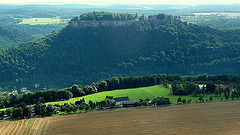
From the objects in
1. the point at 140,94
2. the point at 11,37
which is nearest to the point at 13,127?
the point at 140,94

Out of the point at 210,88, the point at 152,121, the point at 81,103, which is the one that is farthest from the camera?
the point at 210,88

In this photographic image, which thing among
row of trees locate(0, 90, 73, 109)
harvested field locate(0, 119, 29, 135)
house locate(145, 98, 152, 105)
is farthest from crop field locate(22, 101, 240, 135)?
row of trees locate(0, 90, 73, 109)

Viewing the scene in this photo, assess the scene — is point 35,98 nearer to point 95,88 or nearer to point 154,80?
point 95,88

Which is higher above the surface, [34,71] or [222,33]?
[222,33]

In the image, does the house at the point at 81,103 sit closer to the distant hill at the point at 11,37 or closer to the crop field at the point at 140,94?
the crop field at the point at 140,94

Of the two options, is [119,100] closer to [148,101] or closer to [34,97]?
[148,101]

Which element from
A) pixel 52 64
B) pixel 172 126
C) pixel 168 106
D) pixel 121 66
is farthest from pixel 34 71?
pixel 172 126

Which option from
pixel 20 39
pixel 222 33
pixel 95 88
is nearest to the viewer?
pixel 95 88

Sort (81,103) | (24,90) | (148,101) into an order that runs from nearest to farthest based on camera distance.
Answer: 1. (81,103)
2. (148,101)
3. (24,90)
